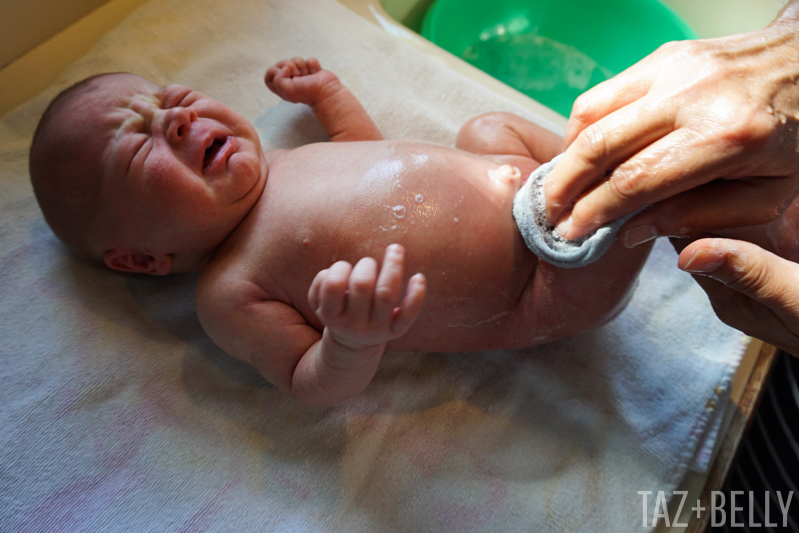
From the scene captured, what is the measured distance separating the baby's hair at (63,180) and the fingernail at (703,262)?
3.55 ft

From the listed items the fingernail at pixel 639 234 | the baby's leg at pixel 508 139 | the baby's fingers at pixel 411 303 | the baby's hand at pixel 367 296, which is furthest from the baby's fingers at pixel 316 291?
the baby's leg at pixel 508 139

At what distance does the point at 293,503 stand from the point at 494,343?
552 millimetres

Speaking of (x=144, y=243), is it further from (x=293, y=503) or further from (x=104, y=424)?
(x=293, y=503)

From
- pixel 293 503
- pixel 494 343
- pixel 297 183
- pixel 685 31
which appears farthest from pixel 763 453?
pixel 685 31

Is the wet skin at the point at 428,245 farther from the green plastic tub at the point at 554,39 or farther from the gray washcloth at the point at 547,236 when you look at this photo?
the green plastic tub at the point at 554,39

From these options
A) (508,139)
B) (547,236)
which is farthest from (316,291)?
(508,139)

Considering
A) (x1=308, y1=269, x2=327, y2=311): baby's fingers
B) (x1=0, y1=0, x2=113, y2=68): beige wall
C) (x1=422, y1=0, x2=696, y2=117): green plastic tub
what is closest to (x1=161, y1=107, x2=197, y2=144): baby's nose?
(x1=308, y1=269, x2=327, y2=311): baby's fingers

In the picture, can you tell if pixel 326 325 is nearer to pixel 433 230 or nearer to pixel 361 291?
pixel 361 291

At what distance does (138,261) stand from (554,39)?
70.6 inches

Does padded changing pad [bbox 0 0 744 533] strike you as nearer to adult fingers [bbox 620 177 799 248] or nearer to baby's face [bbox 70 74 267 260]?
baby's face [bbox 70 74 267 260]

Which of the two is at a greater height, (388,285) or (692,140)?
(692,140)

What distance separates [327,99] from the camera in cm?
130

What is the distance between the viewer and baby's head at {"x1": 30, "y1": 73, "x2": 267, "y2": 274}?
96 cm

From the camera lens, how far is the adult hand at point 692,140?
683 mm
